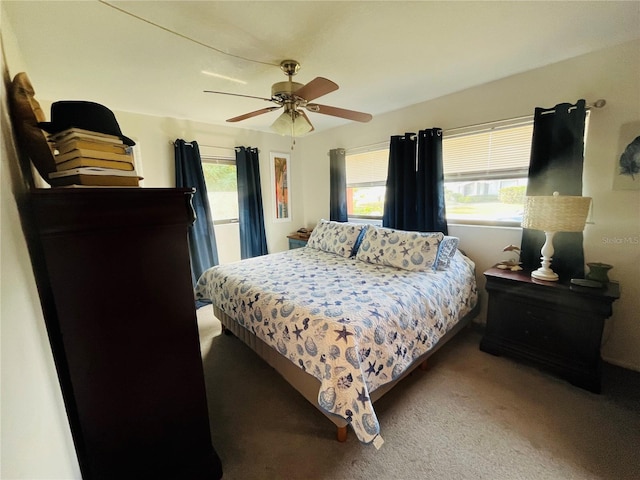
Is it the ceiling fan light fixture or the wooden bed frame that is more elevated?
the ceiling fan light fixture

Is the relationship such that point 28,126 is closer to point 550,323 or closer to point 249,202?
point 249,202

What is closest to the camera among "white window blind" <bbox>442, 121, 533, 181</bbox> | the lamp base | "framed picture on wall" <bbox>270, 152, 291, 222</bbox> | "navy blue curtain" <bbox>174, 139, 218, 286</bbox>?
the lamp base

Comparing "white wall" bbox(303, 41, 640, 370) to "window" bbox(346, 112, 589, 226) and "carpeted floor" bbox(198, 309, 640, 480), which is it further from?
"carpeted floor" bbox(198, 309, 640, 480)

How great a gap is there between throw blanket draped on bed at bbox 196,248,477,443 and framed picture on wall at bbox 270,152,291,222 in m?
1.77

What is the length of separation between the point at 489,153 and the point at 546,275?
1.21 meters

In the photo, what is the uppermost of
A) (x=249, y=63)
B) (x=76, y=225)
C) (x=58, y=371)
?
(x=249, y=63)

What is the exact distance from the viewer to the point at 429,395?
1853 mm

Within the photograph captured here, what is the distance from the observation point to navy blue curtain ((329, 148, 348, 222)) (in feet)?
12.4

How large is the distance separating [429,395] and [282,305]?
119 cm

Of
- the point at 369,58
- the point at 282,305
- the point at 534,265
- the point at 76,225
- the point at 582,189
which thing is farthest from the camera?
the point at 534,265

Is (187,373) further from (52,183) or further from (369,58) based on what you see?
(369,58)

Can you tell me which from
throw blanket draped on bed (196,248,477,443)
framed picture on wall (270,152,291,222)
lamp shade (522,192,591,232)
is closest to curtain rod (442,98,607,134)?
lamp shade (522,192,591,232)

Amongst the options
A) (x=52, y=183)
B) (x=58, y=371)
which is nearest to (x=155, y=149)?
(x=52, y=183)

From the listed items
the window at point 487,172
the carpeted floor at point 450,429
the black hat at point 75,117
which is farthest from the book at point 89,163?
the window at point 487,172
